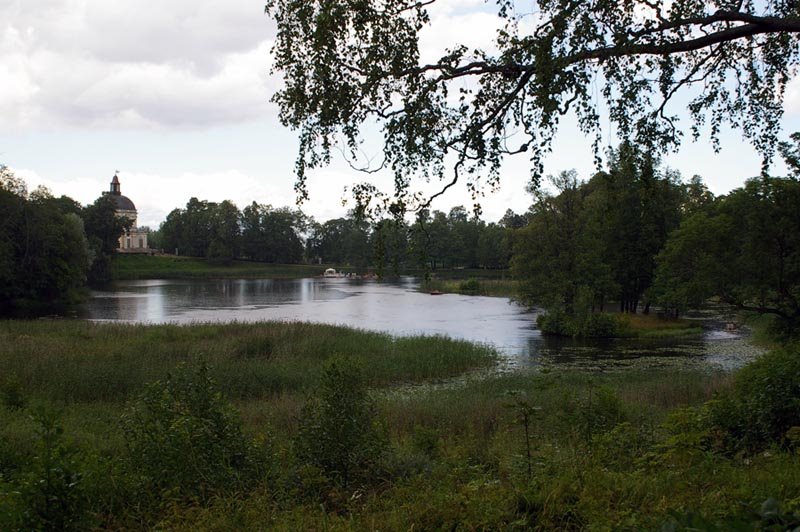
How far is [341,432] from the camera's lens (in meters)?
5.77

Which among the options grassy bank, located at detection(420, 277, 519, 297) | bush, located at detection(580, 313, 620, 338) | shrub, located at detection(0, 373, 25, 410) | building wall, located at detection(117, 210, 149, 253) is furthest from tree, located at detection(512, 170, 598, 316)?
building wall, located at detection(117, 210, 149, 253)

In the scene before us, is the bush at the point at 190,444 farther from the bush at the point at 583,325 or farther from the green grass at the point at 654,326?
the green grass at the point at 654,326

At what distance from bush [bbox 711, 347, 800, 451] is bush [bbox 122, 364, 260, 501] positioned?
5232 millimetres

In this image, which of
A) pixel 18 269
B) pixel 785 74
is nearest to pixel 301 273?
pixel 18 269

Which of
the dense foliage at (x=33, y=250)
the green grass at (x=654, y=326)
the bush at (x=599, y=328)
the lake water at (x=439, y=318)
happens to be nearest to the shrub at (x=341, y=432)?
the lake water at (x=439, y=318)

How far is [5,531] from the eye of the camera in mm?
3848

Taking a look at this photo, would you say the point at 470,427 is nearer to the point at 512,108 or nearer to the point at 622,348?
the point at 512,108

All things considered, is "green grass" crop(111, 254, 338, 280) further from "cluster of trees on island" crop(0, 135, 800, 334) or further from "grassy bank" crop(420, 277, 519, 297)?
"grassy bank" crop(420, 277, 519, 297)

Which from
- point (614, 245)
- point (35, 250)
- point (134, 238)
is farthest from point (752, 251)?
point (134, 238)

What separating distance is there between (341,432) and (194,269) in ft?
350

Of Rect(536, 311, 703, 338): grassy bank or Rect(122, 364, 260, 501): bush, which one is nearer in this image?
Rect(122, 364, 260, 501): bush

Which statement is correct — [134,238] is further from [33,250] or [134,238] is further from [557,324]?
[557,324]

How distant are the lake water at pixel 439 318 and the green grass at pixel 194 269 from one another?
3584cm

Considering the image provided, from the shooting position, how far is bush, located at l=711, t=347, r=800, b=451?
6.69 m
